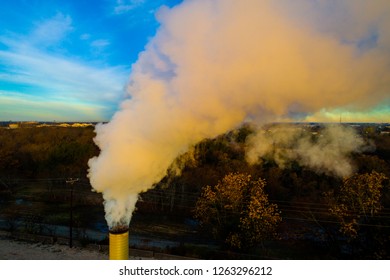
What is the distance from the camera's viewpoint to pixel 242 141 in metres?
39.9

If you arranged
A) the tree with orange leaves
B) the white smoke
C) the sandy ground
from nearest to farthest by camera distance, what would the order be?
the sandy ground, the tree with orange leaves, the white smoke

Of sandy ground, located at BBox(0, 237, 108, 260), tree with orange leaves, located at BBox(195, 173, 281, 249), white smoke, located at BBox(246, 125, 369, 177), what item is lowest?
sandy ground, located at BBox(0, 237, 108, 260)

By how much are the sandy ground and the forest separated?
11.3 feet

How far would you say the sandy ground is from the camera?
17.1 metres

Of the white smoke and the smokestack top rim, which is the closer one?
the smokestack top rim

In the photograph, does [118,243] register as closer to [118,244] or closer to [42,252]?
[118,244]

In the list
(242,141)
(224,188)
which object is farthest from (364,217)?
(242,141)

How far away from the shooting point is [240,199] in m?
22.2

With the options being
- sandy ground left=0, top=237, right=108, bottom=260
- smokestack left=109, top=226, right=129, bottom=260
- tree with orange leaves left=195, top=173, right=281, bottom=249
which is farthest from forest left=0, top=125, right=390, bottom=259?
smokestack left=109, top=226, right=129, bottom=260

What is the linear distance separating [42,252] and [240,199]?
44.3ft

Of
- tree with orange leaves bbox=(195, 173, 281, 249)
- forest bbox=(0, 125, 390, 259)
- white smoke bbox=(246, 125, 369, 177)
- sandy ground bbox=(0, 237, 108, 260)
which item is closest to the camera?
sandy ground bbox=(0, 237, 108, 260)

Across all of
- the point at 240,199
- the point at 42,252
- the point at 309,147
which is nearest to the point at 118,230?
the point at 42,252

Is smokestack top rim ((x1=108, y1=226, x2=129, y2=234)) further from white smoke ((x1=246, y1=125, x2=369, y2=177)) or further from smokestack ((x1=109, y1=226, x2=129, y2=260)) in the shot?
white smoke ((x1=246, y1=125, x2=369, y2=177))

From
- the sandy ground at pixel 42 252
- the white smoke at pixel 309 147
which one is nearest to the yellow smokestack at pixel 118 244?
the sandy ground at pixel 42 252
